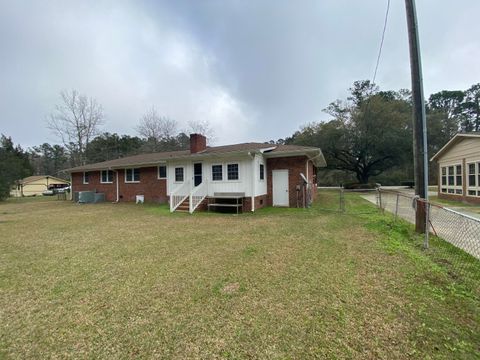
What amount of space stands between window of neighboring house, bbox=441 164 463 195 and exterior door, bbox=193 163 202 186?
49.5 ft

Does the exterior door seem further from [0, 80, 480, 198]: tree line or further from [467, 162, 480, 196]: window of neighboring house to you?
[0, 80, 480, 198]: tree line

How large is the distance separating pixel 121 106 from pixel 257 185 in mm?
18604

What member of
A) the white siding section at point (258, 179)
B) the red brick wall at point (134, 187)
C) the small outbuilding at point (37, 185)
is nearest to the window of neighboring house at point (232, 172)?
the white siding section at point (258, 179)

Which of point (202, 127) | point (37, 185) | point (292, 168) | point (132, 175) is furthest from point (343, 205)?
point (37, 185)

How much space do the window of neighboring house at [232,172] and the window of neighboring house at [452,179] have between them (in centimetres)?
1309

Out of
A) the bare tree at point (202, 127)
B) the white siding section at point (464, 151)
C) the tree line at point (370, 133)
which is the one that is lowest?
the white siding section at point (464, 151)

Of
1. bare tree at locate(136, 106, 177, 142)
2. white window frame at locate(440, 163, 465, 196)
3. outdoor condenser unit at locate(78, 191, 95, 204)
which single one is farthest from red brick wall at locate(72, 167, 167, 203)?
bare tree at locate(136, 106, 177, 142)

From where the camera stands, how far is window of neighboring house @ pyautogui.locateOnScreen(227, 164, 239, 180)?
1212 cm

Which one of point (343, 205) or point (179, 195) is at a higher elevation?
point (179, 195)

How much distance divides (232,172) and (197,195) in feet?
7.25

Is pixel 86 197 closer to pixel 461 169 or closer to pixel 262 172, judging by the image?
pixel 262 172

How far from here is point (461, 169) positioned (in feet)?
44.6

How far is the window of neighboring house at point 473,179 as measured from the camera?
1214 centimetres

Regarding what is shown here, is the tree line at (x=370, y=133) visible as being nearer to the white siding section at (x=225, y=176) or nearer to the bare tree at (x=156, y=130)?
the white siding section at (x=225, y=176)
